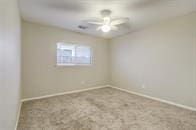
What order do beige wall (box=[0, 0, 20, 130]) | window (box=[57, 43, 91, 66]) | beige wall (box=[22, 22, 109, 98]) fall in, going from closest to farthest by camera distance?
1. beige wall (box=[0, 0, 20, 130])
2. beige wall (box=[22, 22, 109, 98])
3. window (box=[57, 43, 91, 66])

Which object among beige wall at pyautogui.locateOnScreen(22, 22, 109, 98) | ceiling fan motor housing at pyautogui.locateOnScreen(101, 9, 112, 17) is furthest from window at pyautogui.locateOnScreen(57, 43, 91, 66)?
ceiling fan motor housing at pyautogui.locateOnScreen(101, 9, 112, 17)

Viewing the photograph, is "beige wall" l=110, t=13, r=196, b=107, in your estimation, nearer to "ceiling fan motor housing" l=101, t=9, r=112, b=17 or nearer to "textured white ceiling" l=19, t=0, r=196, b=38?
"textured white ceiling" l=19, t=0, r=196, b=38

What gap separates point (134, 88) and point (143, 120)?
1.90 m

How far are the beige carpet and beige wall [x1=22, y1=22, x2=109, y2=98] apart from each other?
0.56 meters

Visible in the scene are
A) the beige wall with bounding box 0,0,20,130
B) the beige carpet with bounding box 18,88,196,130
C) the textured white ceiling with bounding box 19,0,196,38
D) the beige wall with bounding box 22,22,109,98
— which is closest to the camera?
the beige wall with bounding box 0,0,20,130

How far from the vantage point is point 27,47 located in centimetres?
324

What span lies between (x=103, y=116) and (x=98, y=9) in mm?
2338

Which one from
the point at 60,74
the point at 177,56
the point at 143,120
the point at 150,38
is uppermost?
the point at 150,38

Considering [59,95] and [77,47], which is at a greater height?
[77,47]

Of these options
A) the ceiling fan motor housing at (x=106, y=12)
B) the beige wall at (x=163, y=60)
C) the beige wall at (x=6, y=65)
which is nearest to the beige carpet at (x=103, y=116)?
the beige wall at (x=163, y=60)

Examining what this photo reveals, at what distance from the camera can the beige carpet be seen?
206cm

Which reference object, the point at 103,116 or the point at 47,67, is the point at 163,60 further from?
the point at 47,67

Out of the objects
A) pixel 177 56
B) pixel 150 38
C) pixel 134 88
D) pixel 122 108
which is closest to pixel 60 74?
pixel 122 108

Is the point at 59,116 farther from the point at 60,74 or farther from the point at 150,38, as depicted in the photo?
the point at 150,38
